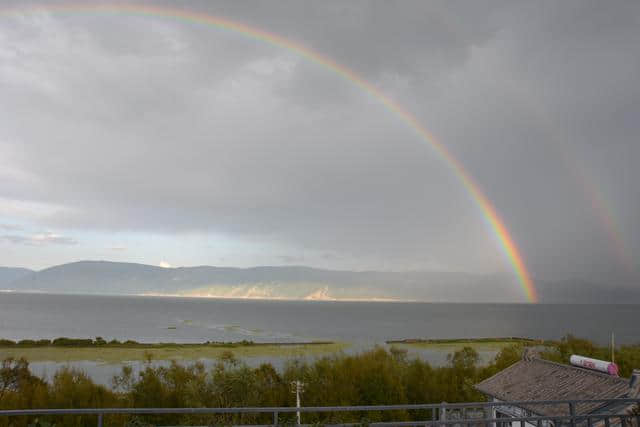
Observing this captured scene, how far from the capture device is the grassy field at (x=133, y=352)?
162 ft

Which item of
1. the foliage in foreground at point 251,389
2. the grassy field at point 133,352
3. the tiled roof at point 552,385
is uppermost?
the tiled roof at point 552,385

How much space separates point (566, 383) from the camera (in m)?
13.9

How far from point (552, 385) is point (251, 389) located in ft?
48.0

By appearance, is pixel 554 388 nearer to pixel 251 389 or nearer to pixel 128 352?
pixel 251 389

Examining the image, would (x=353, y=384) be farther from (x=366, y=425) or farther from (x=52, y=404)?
(x=366, y=425)

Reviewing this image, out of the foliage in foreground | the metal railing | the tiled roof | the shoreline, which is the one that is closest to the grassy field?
the shoreline

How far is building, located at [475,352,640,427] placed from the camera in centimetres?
1145

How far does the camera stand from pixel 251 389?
24.0m

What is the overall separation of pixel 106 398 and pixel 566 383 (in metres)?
18.8

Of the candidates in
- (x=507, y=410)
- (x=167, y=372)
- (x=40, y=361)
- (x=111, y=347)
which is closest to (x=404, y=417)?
(x=507, y=410)

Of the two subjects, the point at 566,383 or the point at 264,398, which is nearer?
the point at 566,383

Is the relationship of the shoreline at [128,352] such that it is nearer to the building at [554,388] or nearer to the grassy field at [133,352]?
the grassy field at [133,352]

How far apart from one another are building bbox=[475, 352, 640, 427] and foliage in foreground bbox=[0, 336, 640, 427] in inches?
243

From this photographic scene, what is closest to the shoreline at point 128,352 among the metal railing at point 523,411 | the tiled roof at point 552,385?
the tiled roof at point 552,385
